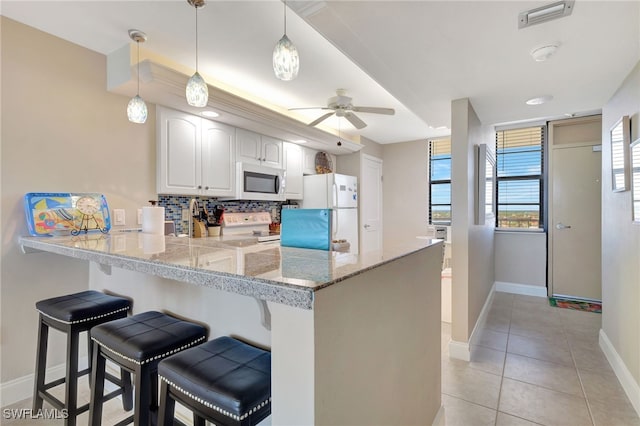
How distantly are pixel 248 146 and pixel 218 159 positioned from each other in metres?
0.48

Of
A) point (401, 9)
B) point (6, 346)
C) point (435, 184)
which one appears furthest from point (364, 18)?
point (435, 184)

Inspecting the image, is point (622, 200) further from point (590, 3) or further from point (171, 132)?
point (171, 132)

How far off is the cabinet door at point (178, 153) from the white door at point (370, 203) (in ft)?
9.45

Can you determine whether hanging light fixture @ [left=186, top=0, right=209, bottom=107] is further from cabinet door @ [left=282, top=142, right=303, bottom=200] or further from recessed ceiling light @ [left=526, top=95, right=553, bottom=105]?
recessed ceiling light @ [left=526, top=95, right=553, bottom=105]

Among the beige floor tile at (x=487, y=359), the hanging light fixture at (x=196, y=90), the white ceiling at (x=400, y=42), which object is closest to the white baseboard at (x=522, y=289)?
the beige floor tile at (x=487, y=359)

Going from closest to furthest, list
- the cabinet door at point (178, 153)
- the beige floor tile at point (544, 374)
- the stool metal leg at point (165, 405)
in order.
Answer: the stool metal leg at point (165, 405), the beige floor tile at point (544, 374), the cabinet door at point (178, 153)

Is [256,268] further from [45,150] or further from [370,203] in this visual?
[370,203]

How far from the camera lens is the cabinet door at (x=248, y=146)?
3486mm

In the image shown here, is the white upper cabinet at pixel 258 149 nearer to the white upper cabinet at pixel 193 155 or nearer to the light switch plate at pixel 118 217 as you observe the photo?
the white upper cabinet at pixel 193 155

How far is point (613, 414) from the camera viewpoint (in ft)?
6.12

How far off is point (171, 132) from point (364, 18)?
6.82 ft

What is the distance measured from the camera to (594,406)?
1946mm

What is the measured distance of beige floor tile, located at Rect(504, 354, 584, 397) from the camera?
7.10ft

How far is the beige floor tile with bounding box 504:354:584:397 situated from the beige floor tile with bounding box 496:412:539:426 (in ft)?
1.65
